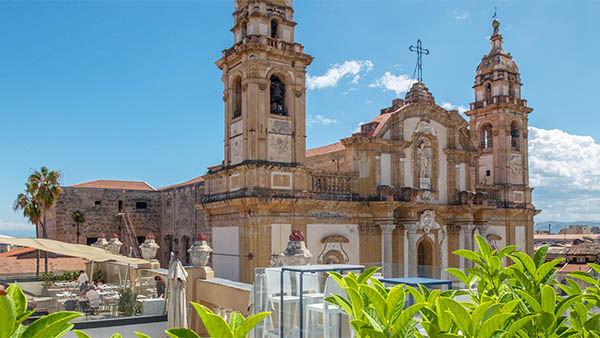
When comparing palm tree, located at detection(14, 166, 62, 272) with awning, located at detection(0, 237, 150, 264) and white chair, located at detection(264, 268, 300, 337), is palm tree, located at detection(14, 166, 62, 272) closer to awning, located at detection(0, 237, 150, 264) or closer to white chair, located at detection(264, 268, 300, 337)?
awning, located at detection(0, 237, 150, 264)

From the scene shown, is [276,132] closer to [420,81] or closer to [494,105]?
[420,81]

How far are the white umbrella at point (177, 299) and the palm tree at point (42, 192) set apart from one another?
767 inches

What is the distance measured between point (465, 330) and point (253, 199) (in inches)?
661

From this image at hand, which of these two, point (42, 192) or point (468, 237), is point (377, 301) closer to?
point (468, 237)

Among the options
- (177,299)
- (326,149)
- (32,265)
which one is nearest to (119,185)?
(32,265)

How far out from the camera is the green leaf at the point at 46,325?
2.97 m

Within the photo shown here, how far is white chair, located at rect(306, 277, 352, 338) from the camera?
6.85m

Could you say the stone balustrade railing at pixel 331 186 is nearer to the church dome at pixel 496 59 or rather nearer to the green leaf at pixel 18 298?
the church dome at pixel 496 59

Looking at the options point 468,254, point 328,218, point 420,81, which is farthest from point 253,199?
point 468,254

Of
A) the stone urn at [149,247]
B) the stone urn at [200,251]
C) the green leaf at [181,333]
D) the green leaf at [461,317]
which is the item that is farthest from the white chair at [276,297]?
the stone urn at [149,247]

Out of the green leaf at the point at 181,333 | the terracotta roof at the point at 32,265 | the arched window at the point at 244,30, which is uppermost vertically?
the arched window at the point at 244,30

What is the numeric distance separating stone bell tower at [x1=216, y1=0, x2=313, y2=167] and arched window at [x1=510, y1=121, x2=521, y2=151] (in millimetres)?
13748

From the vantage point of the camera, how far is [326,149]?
28672 mm

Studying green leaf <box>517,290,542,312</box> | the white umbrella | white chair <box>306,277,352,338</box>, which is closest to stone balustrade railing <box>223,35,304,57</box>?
the white umbrella
